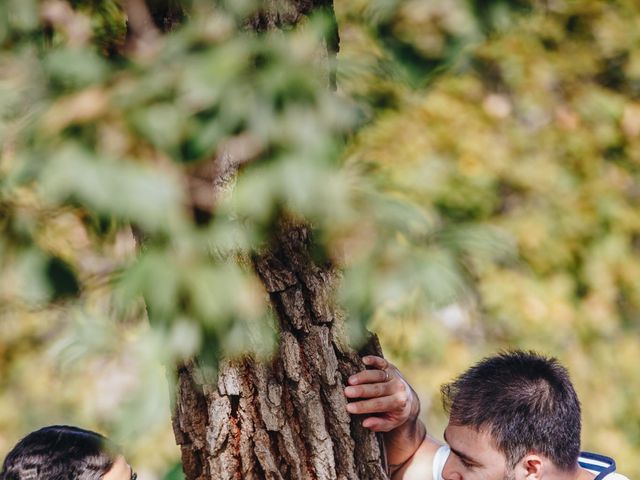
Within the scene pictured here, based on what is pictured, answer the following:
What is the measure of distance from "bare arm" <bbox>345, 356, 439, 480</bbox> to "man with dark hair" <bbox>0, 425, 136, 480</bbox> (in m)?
0.66

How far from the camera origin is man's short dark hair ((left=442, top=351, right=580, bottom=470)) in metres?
2.08

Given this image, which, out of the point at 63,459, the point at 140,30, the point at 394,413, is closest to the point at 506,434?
the point at 394,413

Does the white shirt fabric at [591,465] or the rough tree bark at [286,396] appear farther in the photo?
the white shirt fabric at [591,465]

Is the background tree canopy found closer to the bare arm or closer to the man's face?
the bare arm

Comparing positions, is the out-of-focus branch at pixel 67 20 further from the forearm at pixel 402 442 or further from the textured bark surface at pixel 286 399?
the forearm at pixel 402 442

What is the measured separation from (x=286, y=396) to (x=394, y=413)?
0.27 metres

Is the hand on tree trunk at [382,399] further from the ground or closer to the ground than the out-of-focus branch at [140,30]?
closer to the ground

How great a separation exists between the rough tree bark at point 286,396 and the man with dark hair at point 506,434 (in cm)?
31

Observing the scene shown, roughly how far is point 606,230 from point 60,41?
111 inches

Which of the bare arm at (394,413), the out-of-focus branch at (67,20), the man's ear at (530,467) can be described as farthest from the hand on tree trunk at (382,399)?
the out-of-focus branch at (67,20)

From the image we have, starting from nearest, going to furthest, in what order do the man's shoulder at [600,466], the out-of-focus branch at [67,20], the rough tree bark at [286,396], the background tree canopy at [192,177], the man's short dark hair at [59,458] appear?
the background tree canopy at [192,177] → the rough tree bark at [286,396] → the out-of-focus branch at [67,20] → the man's short dark hair at [59,458] → the man's shoulder at [600,466]

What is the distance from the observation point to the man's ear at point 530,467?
2.08 meters

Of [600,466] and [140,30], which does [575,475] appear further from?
[140,30]

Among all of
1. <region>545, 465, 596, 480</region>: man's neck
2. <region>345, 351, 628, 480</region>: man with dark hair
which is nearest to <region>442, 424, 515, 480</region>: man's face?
<region>345, 351, 628, 480</region>: man with dark hair
